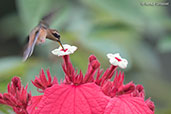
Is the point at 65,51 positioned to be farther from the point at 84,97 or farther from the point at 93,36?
the point at 93,36

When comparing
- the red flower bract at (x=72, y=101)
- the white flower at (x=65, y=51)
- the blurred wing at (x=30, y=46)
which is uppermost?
the blurred wing at (x=30, y=46)

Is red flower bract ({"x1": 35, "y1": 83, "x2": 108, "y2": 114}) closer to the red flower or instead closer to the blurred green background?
the red flower

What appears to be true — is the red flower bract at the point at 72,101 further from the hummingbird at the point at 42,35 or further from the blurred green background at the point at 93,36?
the blurred green background at the point at 93,36

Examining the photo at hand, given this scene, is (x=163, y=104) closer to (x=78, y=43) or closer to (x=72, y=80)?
(x=78, y=43)

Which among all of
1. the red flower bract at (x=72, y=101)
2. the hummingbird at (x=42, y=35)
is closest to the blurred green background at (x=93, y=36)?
the hummingbird at (x=42, y=35)

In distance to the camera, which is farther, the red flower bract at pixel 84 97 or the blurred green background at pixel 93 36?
the blurred green background at pixel 93 36

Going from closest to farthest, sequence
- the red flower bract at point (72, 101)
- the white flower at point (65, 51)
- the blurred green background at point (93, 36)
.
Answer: the red flower bract at point (72, 101)
the white flower at point (65, 51)
the blurred green background at point (93, 36)

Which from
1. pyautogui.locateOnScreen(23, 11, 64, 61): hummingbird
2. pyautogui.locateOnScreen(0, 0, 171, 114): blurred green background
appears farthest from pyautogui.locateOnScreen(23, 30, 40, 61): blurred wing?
pyautogui.locateOnScreen(0, 0, 171, 114): blurred green background

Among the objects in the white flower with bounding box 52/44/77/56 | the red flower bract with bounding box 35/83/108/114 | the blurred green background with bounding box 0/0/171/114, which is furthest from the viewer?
the blurred green background with bounding box 0/0/171/114

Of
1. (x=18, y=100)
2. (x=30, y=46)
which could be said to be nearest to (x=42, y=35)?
(x=30, y=46)
